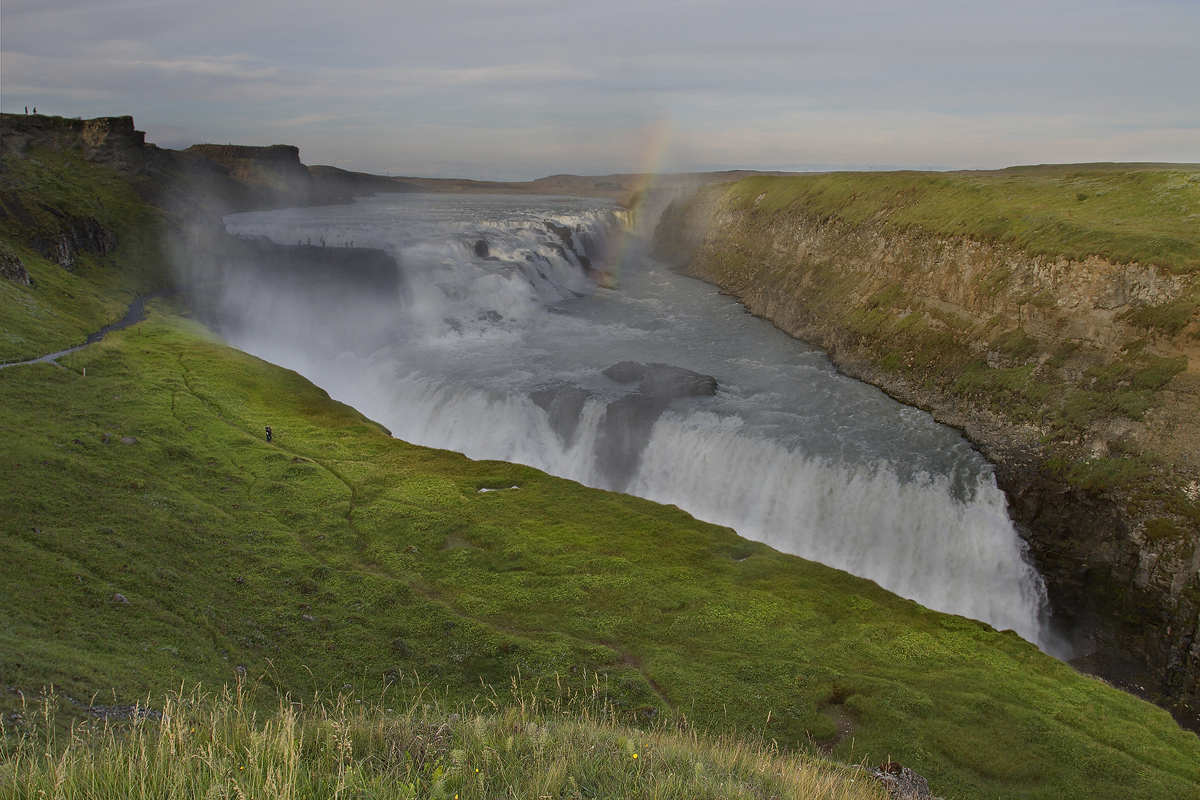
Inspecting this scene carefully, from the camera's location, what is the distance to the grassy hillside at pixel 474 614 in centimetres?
1424

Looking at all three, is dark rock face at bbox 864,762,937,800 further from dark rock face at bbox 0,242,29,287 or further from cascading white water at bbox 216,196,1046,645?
dark rock face at bbox 0,242,29,287

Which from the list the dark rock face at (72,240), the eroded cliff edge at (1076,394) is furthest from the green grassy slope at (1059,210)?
the dark rock face at (72,240)

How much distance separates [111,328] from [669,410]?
122ft

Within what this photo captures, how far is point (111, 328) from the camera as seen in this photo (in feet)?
142

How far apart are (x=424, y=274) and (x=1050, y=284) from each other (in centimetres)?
4625

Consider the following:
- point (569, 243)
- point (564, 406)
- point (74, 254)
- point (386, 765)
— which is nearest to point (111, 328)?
point (74, 254)

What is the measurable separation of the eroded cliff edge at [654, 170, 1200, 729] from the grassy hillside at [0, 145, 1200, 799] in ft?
20.5

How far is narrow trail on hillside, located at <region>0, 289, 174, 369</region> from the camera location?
32.2m

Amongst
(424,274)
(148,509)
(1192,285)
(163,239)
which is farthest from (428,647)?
(163,239)

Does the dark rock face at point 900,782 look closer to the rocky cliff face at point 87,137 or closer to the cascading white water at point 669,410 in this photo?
the cascading white water at point 669,410

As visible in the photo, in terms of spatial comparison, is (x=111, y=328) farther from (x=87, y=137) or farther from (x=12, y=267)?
(x=87, y=137)

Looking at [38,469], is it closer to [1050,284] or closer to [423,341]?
[423,341]

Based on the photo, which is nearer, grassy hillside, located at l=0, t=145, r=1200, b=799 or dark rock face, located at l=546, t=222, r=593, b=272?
grassy hillside, located at l=0, t=145, r=1200, b=799

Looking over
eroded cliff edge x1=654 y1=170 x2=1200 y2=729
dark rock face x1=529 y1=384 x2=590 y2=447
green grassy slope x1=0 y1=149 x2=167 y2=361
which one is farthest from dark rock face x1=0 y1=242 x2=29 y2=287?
eroded cliff edge x1=654 y1=170 x2=1200 y2=729
